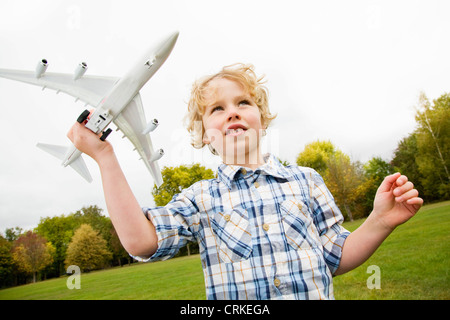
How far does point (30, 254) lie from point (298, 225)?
42632mm

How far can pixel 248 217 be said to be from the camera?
1949 millimetres

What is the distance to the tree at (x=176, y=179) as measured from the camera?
2517 cm

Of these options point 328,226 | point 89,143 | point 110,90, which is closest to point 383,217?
point 328,226

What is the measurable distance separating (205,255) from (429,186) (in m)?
37.6

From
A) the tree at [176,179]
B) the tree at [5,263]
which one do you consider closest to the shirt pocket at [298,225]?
the tree at [176,179]

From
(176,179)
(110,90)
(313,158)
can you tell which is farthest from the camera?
(313,158)

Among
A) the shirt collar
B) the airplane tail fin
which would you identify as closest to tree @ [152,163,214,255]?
the airplane tail fin

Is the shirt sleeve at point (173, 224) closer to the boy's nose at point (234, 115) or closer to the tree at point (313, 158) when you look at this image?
the boy's nose at point (234, 115)

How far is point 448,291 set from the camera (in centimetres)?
533

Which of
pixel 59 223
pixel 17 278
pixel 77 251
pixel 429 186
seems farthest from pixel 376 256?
pixel 59 223

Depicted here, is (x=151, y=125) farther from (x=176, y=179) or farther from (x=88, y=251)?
(x=88, y=251)

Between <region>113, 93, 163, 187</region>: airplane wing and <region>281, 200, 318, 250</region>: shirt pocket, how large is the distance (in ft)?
16.0

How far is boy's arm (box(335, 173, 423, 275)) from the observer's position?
174cm

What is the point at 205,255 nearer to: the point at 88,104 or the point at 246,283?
the point at 246,283
